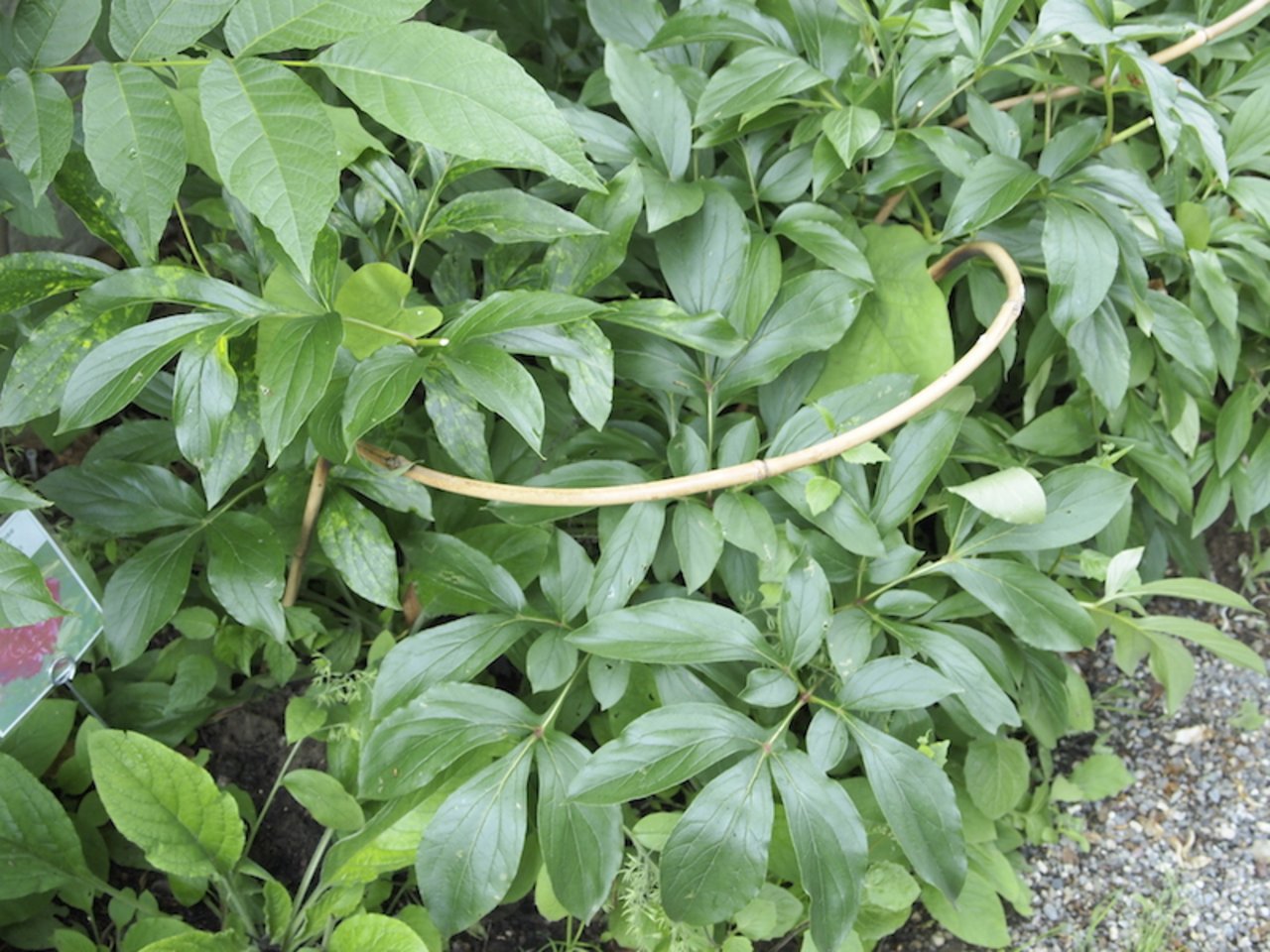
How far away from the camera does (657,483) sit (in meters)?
1.08

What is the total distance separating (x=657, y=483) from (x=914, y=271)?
16.2 inches

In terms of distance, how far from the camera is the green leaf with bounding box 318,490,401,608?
108 cm

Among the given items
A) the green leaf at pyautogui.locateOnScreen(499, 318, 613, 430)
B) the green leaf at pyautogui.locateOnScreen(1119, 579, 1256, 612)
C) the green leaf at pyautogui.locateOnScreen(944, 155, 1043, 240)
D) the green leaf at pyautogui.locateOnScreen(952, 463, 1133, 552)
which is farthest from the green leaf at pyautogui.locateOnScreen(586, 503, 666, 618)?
the green leaf at pyautogui.locateOnScreen(1119, 579, 1256, 612)

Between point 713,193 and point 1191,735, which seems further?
point 1191,735

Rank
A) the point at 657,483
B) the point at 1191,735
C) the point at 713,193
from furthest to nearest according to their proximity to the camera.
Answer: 1. the point at 1191,735
2. the point at 713,193
3. the point at 657,483

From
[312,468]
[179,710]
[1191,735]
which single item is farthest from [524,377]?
[1191,735]

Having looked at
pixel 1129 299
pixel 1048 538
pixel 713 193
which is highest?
pixel 713 193

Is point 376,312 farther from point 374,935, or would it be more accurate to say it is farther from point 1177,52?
point 1177,52

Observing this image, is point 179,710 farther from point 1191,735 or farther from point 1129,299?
point 1191,735

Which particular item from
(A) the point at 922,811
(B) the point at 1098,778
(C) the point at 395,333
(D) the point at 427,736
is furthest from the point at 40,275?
(B) the point at 1098,778

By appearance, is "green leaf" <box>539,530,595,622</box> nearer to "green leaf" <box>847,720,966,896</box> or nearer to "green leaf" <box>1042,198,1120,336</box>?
"green leaf" <box>847,720,966,896</box>

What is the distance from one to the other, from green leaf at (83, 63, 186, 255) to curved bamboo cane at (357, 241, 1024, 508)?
357mm

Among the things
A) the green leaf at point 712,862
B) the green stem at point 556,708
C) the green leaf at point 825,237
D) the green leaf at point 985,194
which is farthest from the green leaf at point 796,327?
the green leaf at point 712,862

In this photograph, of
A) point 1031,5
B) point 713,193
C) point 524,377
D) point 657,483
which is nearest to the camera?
point 524,377
